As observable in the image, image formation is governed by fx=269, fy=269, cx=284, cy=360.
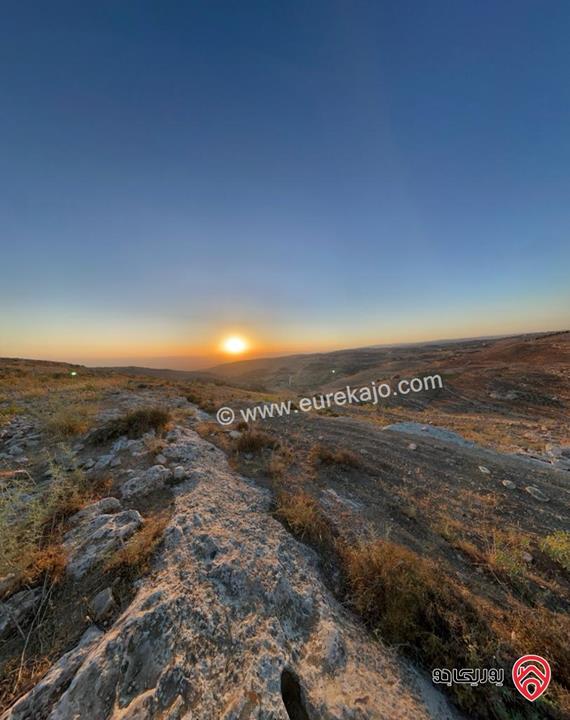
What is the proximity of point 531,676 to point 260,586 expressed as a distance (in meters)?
3.03

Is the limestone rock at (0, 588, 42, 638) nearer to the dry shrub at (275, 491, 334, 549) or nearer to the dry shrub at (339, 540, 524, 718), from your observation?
the dry shrub at (275, 491, 334, 549)

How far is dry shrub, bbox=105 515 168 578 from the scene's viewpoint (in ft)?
10.9

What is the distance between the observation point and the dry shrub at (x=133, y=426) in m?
7.53

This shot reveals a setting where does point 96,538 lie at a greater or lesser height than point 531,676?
greater

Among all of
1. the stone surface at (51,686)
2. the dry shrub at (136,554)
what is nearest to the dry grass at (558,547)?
the dry shrub at (136,554)

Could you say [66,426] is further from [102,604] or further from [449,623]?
[449,623]

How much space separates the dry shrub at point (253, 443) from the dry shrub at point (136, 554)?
3922 millimetres

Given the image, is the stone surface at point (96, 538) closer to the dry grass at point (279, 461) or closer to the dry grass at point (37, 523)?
the dry grass at point (37, 523)

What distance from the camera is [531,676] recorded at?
2.87 metres

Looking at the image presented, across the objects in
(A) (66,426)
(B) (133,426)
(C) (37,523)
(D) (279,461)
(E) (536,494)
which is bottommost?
(E) (536,494)

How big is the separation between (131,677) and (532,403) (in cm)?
2961

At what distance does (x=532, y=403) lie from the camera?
73.1ft

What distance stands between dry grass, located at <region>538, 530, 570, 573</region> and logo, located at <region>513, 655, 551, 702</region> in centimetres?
257

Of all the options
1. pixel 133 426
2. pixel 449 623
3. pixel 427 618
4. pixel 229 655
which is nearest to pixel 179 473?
pixel 133 426
